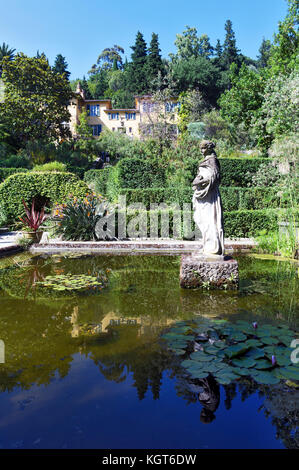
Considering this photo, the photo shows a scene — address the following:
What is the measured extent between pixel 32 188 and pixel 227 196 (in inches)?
310

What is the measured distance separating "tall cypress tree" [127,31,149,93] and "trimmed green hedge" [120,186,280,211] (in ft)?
113

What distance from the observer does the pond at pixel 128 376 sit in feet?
6.12

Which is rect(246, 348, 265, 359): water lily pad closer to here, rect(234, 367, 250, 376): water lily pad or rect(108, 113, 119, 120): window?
rect(234, 367, 250, 376): water lily pad

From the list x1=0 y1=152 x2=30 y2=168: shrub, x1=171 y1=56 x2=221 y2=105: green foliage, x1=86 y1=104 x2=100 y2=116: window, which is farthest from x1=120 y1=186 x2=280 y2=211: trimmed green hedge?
x1=171 y1=56 x2=221 y2=105: green foliage

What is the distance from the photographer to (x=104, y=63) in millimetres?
68375

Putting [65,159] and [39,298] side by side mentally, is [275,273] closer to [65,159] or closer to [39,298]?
[39,298]

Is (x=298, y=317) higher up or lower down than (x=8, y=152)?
lower down

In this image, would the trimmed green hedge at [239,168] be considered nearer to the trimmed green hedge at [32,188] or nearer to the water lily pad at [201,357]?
the trimmed green hedge at [32,188]

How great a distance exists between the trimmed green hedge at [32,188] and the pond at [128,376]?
8.52 metres

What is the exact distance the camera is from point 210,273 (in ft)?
15.7

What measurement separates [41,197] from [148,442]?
13.1 meters

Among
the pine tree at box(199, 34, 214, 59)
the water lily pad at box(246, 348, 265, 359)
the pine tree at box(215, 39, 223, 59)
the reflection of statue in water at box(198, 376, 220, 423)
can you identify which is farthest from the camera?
the pine tree at box(215, 39, 223, 59)

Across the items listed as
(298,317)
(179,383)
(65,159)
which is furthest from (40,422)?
(65,159)

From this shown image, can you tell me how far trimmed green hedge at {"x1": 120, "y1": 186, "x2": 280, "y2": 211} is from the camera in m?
13.2
